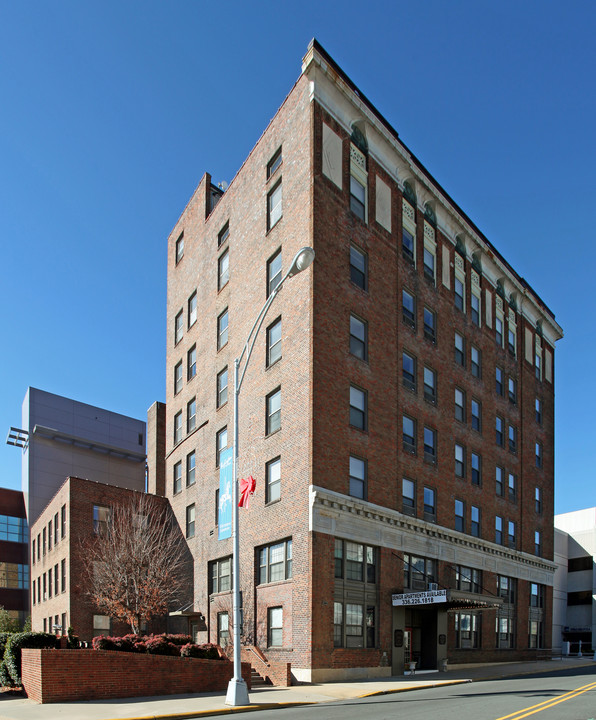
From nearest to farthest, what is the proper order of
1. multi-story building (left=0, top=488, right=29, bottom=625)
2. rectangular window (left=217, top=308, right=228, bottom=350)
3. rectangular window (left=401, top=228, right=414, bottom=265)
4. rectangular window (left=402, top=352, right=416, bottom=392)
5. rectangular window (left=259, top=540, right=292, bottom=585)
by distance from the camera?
rectangular window (left=259, top=540, right=292, bottom=585), rectangular window (left=402, top=352, right=416, bottom=392), rectangular window (left=401, top=228, right=414, bottom=265), rectangular window (left=217, top=308, right=228, bottom=350), multi-story building (left=0, top=488, right=29, bottom=625)

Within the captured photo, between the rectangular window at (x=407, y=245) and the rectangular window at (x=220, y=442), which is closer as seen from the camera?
the rectangular window at (x=220, y=442)

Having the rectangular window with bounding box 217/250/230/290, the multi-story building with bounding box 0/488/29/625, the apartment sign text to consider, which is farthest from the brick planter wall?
the multi-story building with bounding box 0/488/29/625

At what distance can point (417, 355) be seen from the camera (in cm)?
3606

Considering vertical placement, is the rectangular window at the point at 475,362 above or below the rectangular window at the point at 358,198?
below

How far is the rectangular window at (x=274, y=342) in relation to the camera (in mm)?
31569

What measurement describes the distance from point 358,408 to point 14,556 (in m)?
47.4

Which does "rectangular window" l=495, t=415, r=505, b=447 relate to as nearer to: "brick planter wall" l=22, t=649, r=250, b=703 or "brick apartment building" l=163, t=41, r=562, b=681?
"brick apartment building" l=163, t=41, r=562, b=681

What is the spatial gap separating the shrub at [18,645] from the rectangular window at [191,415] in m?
19.5

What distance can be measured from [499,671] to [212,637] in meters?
13.7

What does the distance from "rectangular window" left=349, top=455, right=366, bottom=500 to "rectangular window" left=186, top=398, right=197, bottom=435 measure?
43.2 ft

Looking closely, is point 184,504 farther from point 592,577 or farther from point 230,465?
point 592,577

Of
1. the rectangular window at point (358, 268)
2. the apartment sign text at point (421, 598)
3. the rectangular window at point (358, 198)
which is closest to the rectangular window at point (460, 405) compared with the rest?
the rectangular window at point (358, 268)

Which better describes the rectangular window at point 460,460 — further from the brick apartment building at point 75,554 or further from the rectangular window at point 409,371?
the brick apartment building at point 75,554

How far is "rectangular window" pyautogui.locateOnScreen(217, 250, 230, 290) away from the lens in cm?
3845
